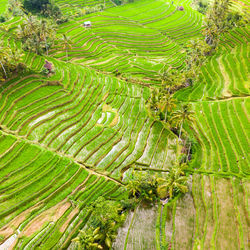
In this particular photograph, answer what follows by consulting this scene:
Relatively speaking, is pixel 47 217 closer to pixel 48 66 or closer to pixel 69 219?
pixel 69 219

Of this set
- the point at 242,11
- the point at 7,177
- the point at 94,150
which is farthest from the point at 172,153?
the point at 242,11

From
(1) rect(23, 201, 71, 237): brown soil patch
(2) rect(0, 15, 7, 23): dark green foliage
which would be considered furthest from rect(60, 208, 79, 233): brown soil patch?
(2) rect(0, 15, 7, 23): dark green foliage

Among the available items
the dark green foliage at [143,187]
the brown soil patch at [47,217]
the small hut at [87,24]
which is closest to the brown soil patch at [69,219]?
the brown soil patch at [47,217]

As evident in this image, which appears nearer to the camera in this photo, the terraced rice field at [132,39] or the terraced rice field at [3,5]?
the terraced rice field at [132,39]

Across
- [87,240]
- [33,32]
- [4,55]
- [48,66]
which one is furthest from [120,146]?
[33,32]

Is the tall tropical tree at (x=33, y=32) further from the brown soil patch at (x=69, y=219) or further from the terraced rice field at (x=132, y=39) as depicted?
the brown soil patch at (x=69, y=219)

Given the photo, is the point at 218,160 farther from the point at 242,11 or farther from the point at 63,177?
the point at 242,11

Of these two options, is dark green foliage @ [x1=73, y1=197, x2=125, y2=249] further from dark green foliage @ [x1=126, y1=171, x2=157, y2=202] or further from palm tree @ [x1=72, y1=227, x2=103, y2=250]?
dark green foliage @ [x1=126, y1=171, x2=157, y2=202]
